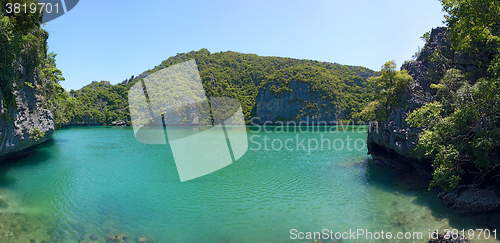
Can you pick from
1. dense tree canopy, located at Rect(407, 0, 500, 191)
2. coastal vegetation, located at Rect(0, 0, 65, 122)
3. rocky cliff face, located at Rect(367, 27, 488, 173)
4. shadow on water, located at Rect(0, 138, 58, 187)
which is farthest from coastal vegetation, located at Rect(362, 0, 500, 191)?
shadow on water, located at Rect(0, 138, 58, 187)

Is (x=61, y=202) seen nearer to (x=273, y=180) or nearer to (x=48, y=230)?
(x=48, y=230)

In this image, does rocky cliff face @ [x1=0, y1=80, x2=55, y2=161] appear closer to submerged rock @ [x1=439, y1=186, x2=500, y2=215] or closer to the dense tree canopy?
the dense tree canopy

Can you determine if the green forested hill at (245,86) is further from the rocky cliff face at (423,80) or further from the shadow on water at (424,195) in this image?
the rocky cliff face at (423,80)

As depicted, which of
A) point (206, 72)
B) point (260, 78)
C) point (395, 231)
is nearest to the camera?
point (395, 231)

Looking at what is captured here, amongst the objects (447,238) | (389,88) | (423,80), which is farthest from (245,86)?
(447,238)

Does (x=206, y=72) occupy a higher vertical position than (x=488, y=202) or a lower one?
higher

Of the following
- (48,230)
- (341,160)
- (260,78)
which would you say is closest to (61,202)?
(48,230)
